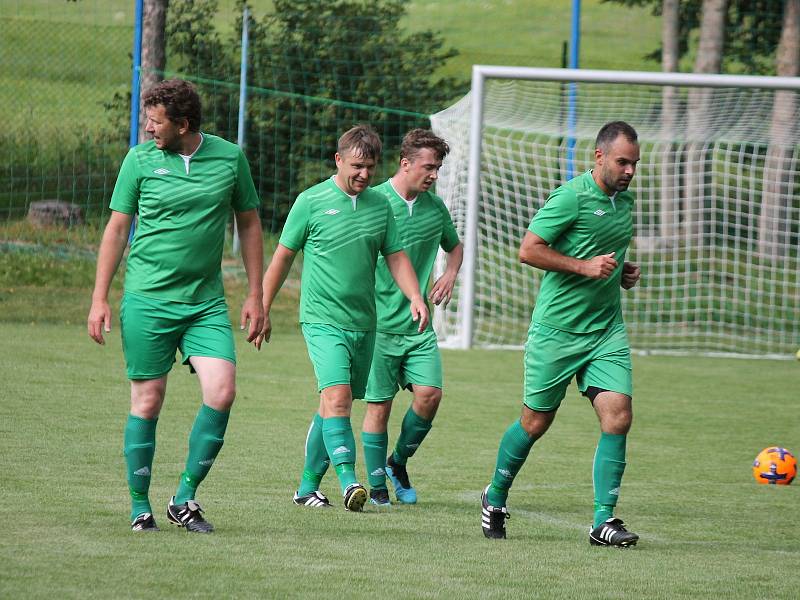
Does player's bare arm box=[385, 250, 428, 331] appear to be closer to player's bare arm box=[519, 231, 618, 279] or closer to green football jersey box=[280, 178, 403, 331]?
green football jersey box=[280, 178, 403, 331]

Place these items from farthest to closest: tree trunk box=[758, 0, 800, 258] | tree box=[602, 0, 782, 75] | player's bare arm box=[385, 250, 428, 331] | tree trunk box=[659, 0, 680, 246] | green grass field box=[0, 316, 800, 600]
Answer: tree box=[602, 0, 782, 75], tree trunk box=[659, 0, 680, 246], tree trunk box=[758, 0, 800, 258], player's bare arm box=[385, 250, 428, 331], green grass field box=[0, 316, 800, 600]

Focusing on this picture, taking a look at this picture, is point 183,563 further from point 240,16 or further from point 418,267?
point 240,16

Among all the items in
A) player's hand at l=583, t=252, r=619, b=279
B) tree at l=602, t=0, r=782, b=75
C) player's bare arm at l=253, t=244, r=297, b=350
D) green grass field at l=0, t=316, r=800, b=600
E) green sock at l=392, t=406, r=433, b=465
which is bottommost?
green grass field at l=0, t=316, r=800, b=600

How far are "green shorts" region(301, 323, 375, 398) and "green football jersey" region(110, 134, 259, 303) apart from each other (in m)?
0.92

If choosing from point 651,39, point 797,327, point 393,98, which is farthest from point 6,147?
point 651,39

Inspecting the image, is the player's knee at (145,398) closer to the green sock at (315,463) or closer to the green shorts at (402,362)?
the green sock at (315,463)

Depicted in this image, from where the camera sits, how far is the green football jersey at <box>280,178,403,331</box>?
677cm

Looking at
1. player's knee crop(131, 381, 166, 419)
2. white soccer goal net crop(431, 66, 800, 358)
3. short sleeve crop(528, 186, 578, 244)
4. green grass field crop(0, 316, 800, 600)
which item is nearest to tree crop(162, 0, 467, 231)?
white soccer goal net crop(431, 66, 800, 358)

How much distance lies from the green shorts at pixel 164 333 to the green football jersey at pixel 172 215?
4 cm

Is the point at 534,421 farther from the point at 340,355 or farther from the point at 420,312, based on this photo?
the point at 340,355

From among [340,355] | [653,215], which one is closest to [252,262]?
[340,355]

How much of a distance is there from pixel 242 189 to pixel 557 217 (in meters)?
1.37

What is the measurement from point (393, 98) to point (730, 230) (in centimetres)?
550

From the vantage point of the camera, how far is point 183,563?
207 inches
